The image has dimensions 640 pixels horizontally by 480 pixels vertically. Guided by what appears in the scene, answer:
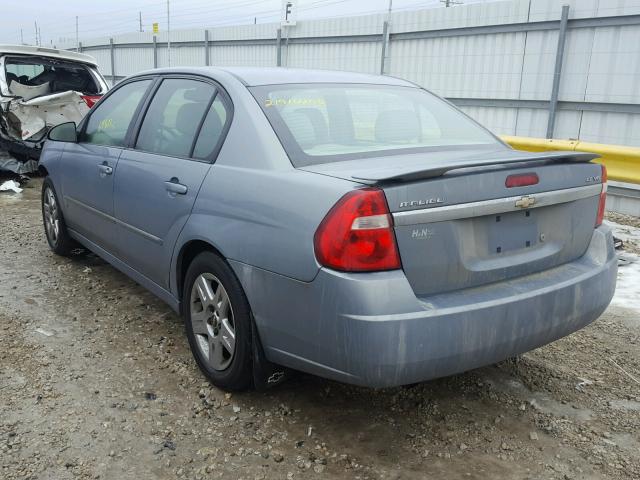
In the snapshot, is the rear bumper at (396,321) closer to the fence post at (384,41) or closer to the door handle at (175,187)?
the door handle at (175,187)

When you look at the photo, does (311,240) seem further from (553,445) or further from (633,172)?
(633,172)

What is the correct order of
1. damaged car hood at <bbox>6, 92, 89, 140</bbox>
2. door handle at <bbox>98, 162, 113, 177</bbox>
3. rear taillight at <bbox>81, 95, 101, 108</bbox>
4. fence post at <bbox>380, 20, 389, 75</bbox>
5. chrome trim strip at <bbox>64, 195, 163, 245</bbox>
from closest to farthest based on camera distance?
chrome trim strip at <bbox>64, 195, 163, 245</bbox> → door handle at <bbox>98, 162, 113, 177</bbox> → damaged car hood at <bbox>6, 92, 89, 140</bbox> → rear taillight at <bbox>81, 95, 101, 108</bbox> → fence post at <bbox>380, 20, 389, 75</bbox>

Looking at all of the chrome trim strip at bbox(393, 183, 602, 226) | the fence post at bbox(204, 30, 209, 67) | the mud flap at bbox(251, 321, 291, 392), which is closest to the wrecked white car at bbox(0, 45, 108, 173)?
the mud flap at bbox(251, 321, 291, 392)

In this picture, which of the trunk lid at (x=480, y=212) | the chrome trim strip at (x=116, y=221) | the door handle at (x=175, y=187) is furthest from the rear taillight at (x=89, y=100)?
the trunk lid at (x=480, y=212)

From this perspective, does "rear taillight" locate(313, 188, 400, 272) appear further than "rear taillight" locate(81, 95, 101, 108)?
No

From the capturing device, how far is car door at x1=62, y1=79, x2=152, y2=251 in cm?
394

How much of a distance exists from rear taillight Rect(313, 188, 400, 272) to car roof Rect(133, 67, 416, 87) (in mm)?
1182

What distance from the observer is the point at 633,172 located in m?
6.61

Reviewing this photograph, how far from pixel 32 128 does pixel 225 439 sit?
740 cm

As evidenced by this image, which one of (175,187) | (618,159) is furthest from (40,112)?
(618,159)

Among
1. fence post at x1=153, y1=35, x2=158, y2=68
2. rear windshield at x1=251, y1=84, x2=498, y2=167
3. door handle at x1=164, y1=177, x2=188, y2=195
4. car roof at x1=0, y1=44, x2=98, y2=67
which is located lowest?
door handle at x1=164, y1=177, x2=188, y2=195

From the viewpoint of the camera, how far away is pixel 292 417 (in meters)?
2.81

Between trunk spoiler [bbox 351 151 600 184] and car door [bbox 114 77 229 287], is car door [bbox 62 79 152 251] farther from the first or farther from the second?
trunk spoiler [bbox 351 151 600 184]

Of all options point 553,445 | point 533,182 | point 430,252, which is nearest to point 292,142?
point 430,252
